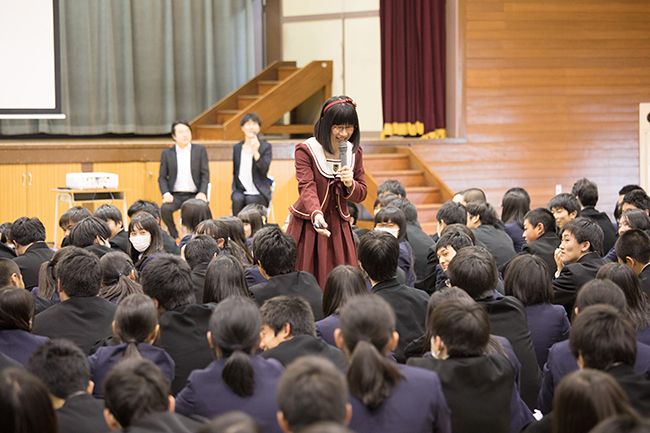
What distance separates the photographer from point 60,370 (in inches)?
66.2

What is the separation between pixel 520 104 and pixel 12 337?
21.5 ft

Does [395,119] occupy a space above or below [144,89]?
below

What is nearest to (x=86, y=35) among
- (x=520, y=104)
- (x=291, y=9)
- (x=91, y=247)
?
(x=291, y=9)

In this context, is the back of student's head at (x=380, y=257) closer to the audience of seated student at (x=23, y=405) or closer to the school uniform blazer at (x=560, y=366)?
the school uniform blazer at (x=560, y=366)

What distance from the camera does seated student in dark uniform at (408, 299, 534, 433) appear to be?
1883 millimetres

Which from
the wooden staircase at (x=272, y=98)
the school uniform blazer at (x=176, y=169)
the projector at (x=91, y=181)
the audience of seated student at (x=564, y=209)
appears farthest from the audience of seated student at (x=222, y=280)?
the wooden staircase at (x=272, y=98)

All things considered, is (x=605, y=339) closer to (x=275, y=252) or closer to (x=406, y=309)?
(x=406, y=309)

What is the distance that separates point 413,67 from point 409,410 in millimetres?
6747

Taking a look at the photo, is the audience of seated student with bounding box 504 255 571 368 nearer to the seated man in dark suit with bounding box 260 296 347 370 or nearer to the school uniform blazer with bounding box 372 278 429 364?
the school uniform blazer with bounding box 372 278 429 364

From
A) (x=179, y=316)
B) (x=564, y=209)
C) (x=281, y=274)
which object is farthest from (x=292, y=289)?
(x=564, y=209)

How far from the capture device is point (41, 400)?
1339 millimetres


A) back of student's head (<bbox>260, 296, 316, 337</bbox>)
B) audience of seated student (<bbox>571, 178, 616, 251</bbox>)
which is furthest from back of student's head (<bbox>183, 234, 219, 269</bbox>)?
audience of seated student (<bbox>571, 178, 616, 251</bbox>)

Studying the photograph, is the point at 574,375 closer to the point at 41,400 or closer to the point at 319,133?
the point at 41,400

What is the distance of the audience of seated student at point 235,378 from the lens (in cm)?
173
